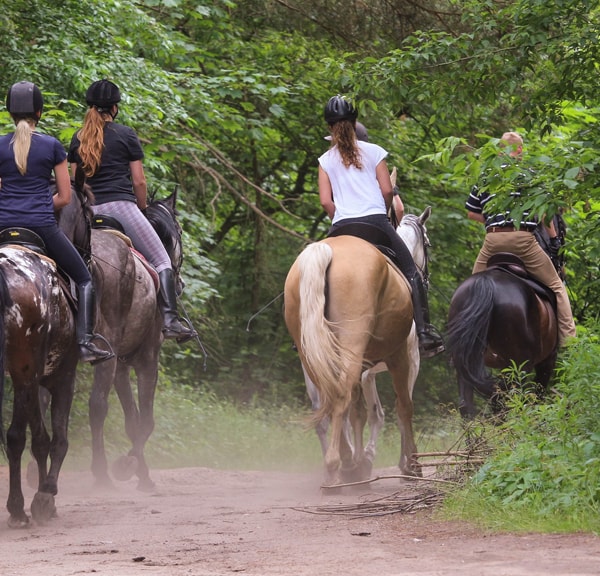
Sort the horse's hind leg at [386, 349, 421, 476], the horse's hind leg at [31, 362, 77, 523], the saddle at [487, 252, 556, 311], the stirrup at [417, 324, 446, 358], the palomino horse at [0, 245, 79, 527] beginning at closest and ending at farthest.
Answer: the palomino horse at [0, 245, 79, 527], the horse's hind leg at [31, 362, 77, 523], the stirrup at [417, 324, 446, 358], the horse's hind leg at [386, 349, 421, 476], the saddle at [487, 252, 556, 311]

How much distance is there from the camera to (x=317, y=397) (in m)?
10.1

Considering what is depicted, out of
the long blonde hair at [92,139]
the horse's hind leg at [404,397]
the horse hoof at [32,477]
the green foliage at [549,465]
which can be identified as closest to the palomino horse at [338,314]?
the horse's hind leg at [404,397]

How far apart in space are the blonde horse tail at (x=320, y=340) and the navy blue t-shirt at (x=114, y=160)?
8.23 ft

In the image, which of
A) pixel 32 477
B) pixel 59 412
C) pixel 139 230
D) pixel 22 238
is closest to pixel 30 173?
pixel 22 238

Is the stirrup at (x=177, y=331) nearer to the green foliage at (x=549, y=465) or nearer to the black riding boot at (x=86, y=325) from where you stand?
the black riding boot at (x=86, y=325)

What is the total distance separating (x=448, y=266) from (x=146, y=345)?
10.2 meters

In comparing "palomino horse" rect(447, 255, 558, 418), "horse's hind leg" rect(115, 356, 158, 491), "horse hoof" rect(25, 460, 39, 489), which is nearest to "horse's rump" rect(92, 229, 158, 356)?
"horse's hind leg" rect(115, 356, 158, 491)

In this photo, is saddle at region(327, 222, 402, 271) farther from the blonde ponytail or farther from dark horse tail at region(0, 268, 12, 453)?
dark horse tail at region(0, 268, 12, 453)

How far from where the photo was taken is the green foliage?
6566mm

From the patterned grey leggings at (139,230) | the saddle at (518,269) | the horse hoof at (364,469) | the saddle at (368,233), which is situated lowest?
the horse hoof at (364,469)

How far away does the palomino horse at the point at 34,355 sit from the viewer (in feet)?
25.1

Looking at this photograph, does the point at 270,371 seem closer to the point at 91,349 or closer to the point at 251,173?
the point at 251,173

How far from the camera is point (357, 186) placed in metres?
9.63

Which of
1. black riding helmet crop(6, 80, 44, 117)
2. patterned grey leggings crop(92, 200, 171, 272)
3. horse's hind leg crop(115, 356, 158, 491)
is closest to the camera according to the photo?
black riding helmet crop(6, 80, 44, 117)
